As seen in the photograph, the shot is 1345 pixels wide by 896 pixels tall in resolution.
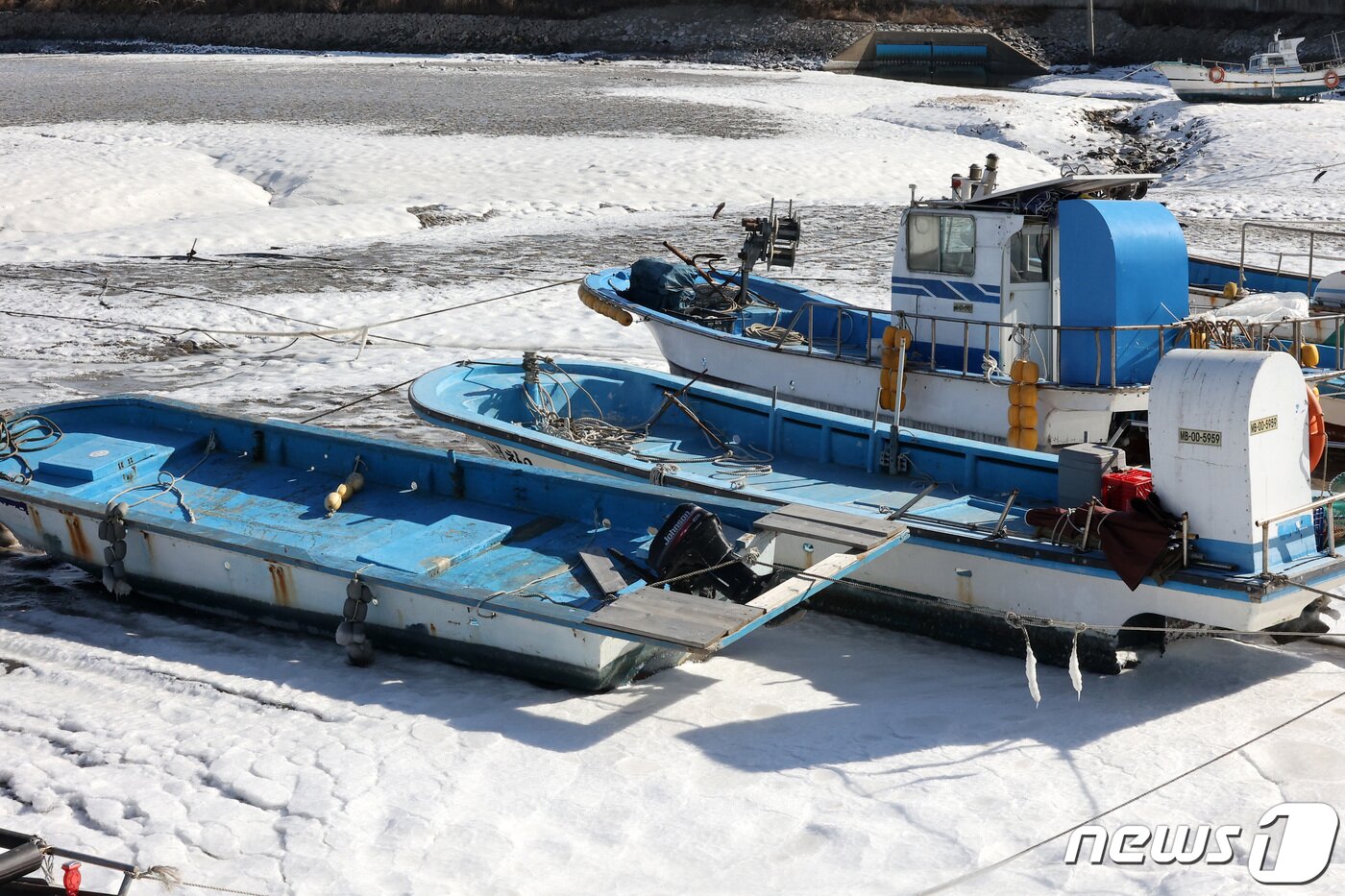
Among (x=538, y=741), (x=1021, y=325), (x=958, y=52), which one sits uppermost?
(x=958, y=52)

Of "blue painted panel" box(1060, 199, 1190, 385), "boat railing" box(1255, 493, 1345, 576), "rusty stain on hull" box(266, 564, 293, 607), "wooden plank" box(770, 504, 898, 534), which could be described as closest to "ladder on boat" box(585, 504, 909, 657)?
"wooden plank" box(770, 504, 898, 534)

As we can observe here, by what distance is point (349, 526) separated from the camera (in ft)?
28.7

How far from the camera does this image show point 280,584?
25.7ft

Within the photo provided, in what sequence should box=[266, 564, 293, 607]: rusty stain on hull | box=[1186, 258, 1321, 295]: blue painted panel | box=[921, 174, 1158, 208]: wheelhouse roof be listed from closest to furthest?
box=[266, 564, 293, 607]: rusty stain on hull < box=[921, 174, 1158, 208]: wheelhouse roof < box=[1186, 258, 1321, 295]: blue painted panel

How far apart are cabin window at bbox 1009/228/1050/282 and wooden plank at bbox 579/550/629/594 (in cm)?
427

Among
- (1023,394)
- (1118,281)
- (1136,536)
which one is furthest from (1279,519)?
(1118,281)

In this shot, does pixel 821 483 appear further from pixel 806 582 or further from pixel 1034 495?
pixel 806 582

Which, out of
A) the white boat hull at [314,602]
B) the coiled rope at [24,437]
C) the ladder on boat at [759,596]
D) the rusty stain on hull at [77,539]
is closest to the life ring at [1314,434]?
the ladder on boat at [759,596]

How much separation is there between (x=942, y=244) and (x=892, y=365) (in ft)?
3.49

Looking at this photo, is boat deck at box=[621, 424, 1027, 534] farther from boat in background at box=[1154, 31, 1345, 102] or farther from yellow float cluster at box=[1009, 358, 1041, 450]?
boat in background at box=[1154, 31, 1345, 102]

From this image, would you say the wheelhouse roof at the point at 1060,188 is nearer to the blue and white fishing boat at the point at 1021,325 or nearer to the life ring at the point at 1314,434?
the blue and white fishing boat at the point at 1021,325

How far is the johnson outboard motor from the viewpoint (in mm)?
7410

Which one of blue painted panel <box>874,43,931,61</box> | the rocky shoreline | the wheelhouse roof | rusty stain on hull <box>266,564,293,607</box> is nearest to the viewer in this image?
rusty stain on hull <box>266,564,293,607</box>

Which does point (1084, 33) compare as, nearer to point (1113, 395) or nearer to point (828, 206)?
point (828, 206)
